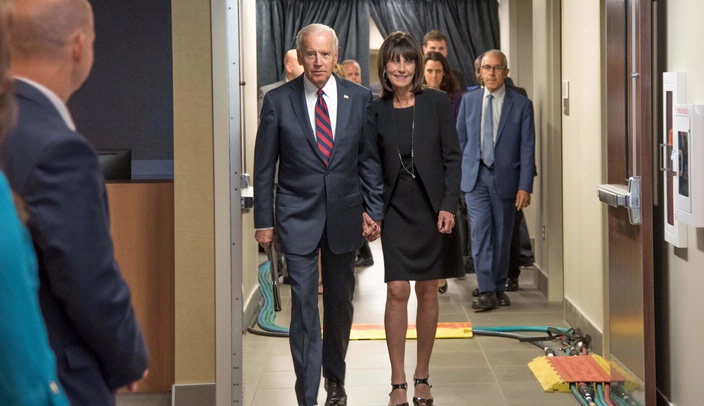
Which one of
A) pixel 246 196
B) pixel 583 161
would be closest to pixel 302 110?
pixel 246 196

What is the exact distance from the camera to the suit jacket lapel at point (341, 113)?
4.25m

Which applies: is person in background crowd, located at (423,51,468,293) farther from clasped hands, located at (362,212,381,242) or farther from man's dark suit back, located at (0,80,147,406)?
man's dark suit back, located at (0,80,147,406)

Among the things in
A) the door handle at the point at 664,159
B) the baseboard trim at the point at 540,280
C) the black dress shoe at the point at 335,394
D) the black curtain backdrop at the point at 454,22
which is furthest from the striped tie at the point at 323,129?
the black curtain backdrop at the point at 454,22

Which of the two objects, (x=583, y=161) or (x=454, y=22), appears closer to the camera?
(x=583, y=161)

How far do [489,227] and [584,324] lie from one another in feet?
3.99

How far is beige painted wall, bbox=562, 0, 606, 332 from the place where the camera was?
5.33m

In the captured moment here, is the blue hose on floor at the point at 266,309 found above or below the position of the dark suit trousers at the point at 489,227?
below

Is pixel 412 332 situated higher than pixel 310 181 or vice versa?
pixel 310 181

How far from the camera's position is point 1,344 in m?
1.44

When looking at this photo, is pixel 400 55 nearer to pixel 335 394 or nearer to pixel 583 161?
pixel 335 394

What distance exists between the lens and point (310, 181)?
166 inches

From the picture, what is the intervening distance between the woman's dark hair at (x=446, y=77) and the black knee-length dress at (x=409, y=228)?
2.69 metres

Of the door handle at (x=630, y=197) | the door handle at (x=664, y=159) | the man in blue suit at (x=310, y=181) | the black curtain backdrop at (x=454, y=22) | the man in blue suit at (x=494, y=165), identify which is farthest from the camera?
the black curtain backdrop at (x=454, y=22)

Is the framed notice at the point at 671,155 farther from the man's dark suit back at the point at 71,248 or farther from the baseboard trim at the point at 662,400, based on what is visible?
the man's dark suit back at the point at 71,248
